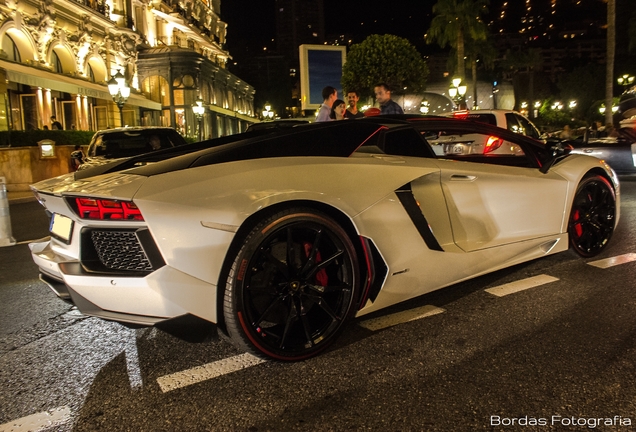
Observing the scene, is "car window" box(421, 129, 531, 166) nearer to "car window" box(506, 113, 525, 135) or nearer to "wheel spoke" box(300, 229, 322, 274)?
"wheel spoke" box(300, 229, 322, 274)

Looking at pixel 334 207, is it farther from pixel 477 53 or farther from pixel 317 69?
pixel 477 53

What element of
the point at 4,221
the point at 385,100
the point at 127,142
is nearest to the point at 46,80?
the point at 127,142

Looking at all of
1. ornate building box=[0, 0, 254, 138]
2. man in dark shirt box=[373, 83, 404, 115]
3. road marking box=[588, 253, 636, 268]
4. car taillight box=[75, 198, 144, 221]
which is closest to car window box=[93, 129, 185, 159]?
man in dark shirt box=[373, 83, 404, 115]

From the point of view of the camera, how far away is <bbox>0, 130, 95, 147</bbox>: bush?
656 inches

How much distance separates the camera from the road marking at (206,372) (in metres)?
2.59

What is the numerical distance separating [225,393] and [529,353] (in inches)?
62.2

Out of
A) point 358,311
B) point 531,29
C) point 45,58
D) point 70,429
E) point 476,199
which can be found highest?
point 531,29

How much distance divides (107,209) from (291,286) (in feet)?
3.19

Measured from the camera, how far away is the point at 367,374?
2639 mm

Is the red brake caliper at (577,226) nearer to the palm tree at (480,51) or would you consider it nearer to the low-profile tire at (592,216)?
the low-profile tire at (592,216)

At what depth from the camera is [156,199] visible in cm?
248

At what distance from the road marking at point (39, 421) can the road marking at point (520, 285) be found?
2.84m

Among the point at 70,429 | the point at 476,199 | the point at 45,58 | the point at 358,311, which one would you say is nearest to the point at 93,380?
the point at 70,429

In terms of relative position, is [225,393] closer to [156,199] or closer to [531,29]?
[156,199]
